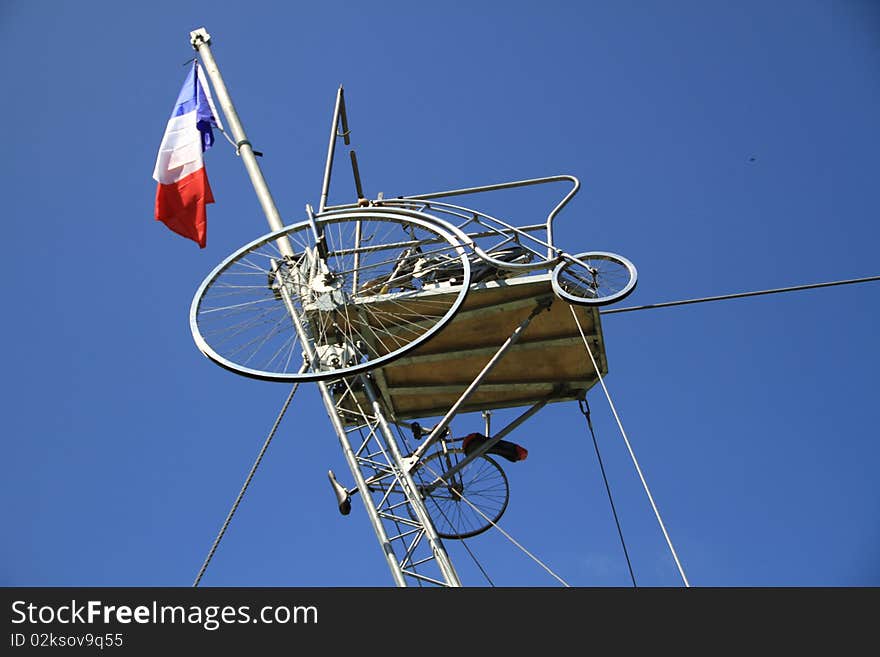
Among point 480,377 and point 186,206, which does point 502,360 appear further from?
point 186,206

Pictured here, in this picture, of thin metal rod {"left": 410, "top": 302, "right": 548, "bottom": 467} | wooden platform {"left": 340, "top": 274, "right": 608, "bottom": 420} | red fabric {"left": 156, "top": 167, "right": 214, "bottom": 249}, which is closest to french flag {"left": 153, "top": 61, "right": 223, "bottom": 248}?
red fabric {"left": 156, "top": 167, "right": 214, "bottom": 249}

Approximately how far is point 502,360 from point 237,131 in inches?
235

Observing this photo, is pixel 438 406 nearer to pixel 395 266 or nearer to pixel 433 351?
pixel 433 351

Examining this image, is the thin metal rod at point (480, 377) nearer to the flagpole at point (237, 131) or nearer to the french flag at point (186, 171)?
the flagpole at point (237, 131)

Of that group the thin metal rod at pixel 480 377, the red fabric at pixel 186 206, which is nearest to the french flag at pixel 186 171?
the red fabric at pixel 186 206

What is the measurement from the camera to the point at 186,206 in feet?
61.8

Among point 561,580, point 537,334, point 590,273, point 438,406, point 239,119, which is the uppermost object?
point 239,119

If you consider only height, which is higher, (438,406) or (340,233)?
(340,233)

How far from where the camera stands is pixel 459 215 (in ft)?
51.2

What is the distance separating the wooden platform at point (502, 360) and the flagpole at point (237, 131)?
10.1ft

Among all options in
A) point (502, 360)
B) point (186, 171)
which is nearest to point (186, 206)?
point (186, 171)

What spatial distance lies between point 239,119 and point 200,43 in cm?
225

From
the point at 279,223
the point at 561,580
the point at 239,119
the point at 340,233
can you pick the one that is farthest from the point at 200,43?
the point at 561,580

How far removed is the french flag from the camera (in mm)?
18825
